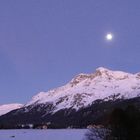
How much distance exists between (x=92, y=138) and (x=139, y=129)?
1219cm

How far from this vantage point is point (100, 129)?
50312 mm

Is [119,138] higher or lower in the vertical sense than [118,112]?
lower

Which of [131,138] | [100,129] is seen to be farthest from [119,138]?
[100,129]

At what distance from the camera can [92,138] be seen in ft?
166

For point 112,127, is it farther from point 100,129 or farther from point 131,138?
point 100,129

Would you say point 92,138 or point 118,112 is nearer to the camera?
point 118,112

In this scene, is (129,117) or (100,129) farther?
(100,129)

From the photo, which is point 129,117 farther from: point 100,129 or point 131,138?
point 100,129

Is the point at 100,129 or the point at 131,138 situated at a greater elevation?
the point at 100,129

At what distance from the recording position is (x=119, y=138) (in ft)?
132

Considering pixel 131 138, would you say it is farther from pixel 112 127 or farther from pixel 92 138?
pixel 92 138

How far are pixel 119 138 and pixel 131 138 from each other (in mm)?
1501

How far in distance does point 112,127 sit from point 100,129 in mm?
9061

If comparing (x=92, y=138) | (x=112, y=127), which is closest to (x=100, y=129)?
(x=92, y=138)
